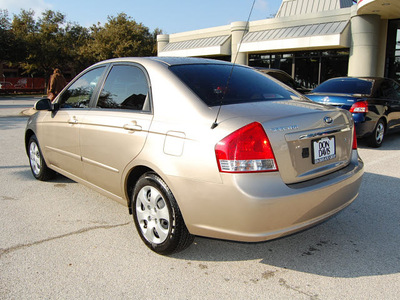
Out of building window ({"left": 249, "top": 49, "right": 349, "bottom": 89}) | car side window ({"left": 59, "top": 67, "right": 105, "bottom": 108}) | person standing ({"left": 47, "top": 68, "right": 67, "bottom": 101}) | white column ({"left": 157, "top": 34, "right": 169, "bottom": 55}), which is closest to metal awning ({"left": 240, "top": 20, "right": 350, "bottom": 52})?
building window ({"left": 249, "top": 49, "right": 349, "bottom": 89})

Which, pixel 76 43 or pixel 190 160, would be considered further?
pixel 76 43

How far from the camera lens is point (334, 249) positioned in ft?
10.2

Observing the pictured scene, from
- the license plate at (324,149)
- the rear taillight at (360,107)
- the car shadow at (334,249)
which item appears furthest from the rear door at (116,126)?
the rear taillight at (360,107)

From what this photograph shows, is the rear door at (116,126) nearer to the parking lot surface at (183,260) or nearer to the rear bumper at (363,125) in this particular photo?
the parking lot surface at (183,260)

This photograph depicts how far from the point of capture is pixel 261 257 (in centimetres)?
301

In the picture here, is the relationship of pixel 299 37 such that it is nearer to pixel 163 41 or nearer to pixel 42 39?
pixel 163 41

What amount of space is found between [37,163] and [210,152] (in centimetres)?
353

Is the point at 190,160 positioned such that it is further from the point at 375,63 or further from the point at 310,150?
the point at 375,63

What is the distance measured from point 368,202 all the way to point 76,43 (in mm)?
48456

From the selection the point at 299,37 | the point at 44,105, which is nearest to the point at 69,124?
the point at 44,105

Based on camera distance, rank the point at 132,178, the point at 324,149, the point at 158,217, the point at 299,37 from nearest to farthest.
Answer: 1. the point at 324,149
2. the point at 158,217
3. the point at 132,178
4. the point at 299,37

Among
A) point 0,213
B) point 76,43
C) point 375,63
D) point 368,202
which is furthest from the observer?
point 76,43

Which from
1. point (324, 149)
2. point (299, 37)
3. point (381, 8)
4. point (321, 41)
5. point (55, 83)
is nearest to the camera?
point (324, 149)

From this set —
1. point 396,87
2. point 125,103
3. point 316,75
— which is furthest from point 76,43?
point 125,103
